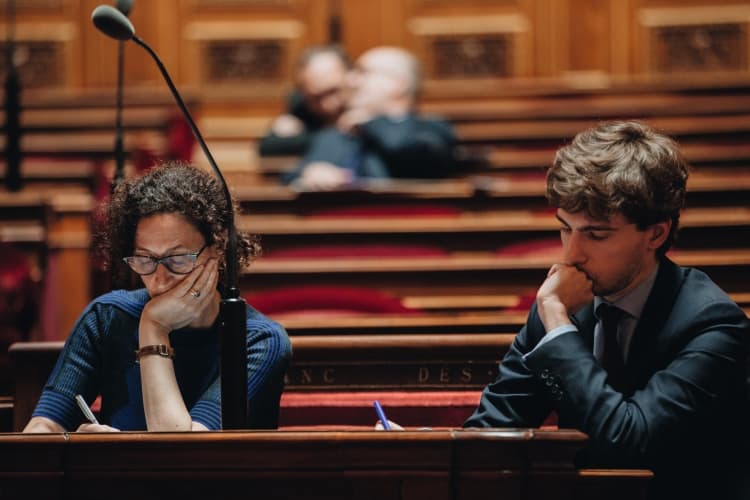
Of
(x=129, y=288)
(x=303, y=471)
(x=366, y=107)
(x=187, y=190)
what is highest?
(x=366, y=107)

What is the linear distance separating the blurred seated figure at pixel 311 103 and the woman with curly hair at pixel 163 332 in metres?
2.09

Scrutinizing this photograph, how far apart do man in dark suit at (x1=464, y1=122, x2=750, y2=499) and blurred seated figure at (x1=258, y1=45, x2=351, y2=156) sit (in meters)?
2.28

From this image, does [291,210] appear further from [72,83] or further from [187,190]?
[72,83]

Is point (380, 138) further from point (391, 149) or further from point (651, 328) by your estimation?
point (651, 328)

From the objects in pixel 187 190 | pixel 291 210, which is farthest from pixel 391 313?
pixel 187 190

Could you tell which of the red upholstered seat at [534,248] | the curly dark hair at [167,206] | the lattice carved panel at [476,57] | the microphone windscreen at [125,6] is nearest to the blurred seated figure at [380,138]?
the red upholstered seat at [534,248]

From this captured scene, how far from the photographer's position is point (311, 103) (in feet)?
11.6

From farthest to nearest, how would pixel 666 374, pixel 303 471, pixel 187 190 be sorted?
pixel 187 190 < pixel 666 374 < pixel 303 471

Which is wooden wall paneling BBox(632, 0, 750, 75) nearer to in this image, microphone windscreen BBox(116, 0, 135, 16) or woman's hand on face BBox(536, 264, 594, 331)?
microphone windscreen BBox(116, 0, 135, 16)

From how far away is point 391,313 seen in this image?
243 cm

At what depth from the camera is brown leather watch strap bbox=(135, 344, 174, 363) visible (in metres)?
1.31

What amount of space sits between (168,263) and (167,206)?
8 cm

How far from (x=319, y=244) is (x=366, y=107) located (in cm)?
85

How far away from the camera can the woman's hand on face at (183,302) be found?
133cm
